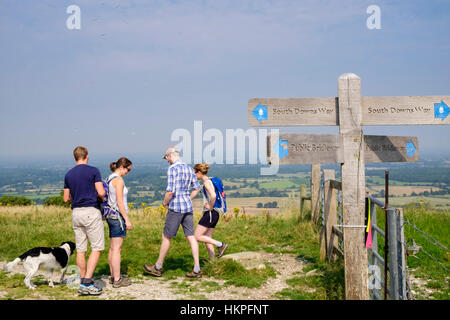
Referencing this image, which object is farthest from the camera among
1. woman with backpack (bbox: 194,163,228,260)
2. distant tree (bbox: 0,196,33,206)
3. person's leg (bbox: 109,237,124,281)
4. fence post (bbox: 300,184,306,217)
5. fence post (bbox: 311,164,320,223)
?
distant tree (bbox: 0,196,33,206)

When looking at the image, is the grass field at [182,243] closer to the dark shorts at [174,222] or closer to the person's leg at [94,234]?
the person's leg at [94,234]

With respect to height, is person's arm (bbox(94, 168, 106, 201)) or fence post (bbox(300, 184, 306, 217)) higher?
person's arm (bbox(94, 168, 106, 201))

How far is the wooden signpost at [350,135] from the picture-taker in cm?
461

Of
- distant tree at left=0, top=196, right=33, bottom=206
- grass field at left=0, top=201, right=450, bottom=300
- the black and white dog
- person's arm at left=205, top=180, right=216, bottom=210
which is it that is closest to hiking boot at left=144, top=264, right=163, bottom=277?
grass field at left=0, top=201, right=450, bottom=300

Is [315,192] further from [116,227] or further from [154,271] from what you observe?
[116,227]

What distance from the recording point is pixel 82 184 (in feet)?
17.1

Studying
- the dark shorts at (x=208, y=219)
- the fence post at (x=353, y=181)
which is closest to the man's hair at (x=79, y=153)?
the dark shorts at (x=208, y=219)

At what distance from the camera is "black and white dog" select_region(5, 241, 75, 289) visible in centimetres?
552

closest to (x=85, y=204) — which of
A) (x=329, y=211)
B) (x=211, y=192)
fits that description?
(x=211, y=192)

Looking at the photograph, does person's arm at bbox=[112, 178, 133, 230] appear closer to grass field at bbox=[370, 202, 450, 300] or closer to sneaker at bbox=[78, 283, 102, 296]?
sneaker at bbox=[78, 283, 102, 296]

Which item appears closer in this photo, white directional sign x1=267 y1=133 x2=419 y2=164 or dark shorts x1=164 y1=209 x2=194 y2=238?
white directional sign x1=267 y1=133 x2=419 y2=164

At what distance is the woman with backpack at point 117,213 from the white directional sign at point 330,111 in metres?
2.17

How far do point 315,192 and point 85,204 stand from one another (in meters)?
6.49
